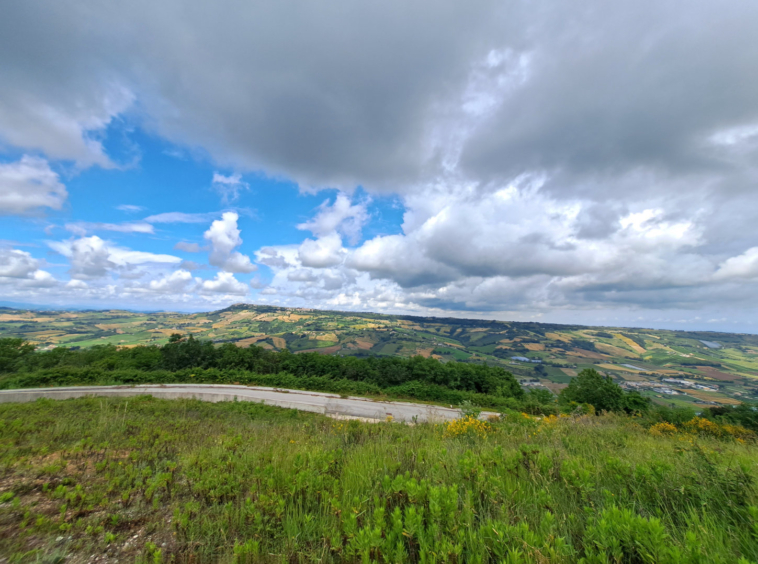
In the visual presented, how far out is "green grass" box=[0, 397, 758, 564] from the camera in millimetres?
2582

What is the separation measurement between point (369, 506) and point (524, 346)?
145860mm

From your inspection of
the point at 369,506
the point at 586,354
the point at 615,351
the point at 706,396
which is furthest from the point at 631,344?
the point at 369,506

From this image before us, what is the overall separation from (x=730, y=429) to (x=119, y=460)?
69.0 feet

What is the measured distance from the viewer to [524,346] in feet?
425

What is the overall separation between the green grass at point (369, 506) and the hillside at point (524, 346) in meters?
67.6

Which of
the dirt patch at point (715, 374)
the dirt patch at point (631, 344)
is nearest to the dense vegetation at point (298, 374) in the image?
the dirt patch at point (715, 374)

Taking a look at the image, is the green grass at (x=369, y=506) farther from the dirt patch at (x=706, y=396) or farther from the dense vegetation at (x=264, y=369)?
the dirt patch at (x=706, y=396)

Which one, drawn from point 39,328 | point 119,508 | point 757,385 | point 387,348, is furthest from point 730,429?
point 39,328

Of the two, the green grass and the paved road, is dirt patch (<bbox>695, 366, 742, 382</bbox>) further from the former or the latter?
the green grass

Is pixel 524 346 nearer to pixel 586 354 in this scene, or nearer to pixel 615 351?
pixel 586 354

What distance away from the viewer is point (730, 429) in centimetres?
1158

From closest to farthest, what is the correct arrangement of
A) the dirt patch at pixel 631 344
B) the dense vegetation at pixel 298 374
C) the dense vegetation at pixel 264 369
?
the dense vegetation at pixel 298 374 → the dense vegetation at pixel 264 369 → the dirt patch at pixel 631 344

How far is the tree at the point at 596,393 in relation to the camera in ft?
77.6

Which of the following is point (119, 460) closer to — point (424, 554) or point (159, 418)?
point (159, 418)
